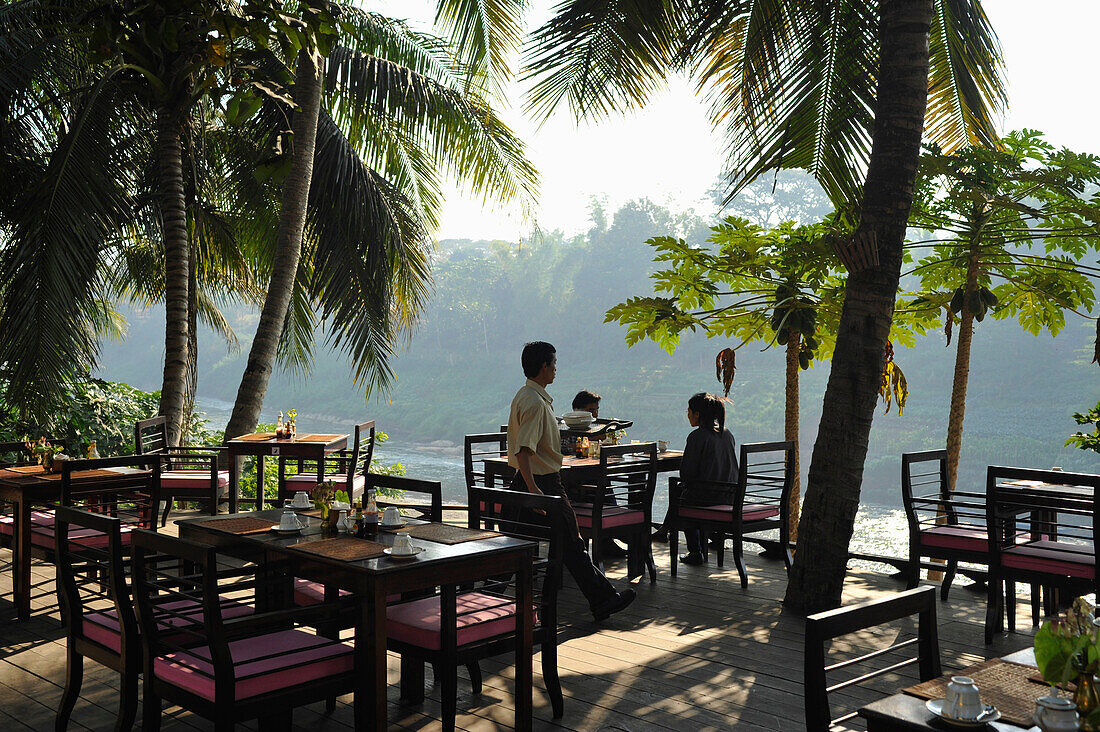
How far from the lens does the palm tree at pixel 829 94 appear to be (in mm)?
4633

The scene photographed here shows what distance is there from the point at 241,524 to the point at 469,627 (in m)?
1.03

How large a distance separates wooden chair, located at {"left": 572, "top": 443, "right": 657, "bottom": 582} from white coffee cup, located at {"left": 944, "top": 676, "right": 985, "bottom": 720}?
340 cm

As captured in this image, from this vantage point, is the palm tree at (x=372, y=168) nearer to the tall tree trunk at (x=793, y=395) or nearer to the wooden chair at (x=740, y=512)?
the tall tree trunk at (x=793, y=395)

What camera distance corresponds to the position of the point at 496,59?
8062 mm

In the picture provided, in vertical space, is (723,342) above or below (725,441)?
above

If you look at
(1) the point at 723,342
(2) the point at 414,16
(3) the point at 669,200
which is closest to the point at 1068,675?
(2) the point at 414,16

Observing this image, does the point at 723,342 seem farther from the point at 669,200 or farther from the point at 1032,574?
the point at 1032,574

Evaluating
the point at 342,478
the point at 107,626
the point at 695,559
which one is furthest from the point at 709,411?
the point at 107,626

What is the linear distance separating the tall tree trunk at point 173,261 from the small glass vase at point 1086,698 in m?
7.40

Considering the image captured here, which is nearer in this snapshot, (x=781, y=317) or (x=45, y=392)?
(x=45, y=392)

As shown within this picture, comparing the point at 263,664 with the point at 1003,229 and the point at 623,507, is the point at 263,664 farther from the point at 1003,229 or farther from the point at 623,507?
the point at 1003,229

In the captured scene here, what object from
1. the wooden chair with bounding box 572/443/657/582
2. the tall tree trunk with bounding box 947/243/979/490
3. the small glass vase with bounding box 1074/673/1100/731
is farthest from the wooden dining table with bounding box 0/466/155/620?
the tall tree trunk with bounding box 947/243/979/490

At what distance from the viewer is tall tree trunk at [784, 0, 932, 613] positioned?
4.56 meters

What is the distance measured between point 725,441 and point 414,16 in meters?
7.30
